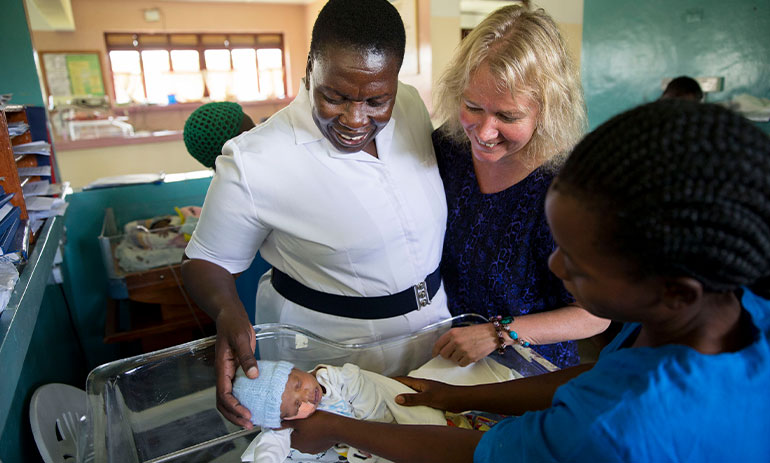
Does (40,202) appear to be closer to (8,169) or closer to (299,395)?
(8,169)

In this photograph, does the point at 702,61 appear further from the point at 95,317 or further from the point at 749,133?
the point at 95,317

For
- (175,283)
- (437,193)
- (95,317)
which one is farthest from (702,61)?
(95,317)

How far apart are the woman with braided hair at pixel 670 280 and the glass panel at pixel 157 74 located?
952 cm

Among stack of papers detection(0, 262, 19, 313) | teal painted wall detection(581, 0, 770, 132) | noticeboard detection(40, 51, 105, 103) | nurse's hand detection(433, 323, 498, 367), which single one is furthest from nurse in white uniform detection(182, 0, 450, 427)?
noticeboard detection(40, 51, 105, 103)

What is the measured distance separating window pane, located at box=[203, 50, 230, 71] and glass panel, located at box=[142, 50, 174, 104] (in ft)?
2.32

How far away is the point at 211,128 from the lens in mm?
1536

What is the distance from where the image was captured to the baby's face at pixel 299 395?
3.27 ft

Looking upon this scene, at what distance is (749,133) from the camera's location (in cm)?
51

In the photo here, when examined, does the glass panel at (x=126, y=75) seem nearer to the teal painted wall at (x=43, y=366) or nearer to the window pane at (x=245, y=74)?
the window pane at (x=245, y=74)

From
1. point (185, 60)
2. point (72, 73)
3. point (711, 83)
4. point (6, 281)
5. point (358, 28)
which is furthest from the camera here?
point (185, 60)

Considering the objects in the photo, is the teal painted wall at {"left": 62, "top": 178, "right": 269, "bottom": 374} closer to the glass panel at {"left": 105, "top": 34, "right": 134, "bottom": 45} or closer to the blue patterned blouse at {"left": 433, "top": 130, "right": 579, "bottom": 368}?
the blue patterned blouse at {"left": 433, "top": 130, "right": 579, "bottom": 368}

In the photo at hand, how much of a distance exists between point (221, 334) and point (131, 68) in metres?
9.18

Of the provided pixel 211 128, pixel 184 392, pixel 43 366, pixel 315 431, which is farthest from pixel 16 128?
pixel 315 431

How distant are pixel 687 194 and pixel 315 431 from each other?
78 cm
